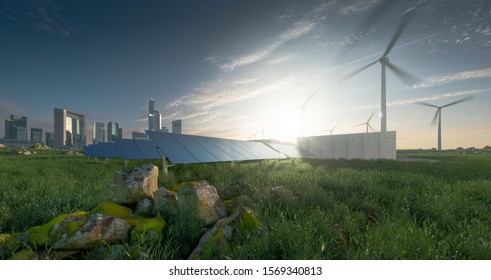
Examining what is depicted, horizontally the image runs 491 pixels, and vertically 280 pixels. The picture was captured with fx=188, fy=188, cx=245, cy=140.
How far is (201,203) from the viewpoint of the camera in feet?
14.4

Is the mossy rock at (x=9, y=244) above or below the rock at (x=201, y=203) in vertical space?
below

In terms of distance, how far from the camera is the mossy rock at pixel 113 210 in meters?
4.49

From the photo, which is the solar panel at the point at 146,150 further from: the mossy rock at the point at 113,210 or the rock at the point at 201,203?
the rock at the point at 201,203

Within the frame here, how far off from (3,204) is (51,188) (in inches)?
56.0

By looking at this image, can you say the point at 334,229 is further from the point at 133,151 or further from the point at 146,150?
the point at 133,151

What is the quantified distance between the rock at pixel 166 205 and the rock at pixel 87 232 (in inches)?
33.2

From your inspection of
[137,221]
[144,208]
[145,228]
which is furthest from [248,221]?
[144,208]

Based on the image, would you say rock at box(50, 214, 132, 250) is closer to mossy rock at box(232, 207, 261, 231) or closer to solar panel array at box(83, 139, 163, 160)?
mossy rock at box(232, 207, 261, 231)

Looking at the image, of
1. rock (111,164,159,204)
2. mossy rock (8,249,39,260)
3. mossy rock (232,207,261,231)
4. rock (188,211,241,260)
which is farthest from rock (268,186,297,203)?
mossy rock (8,249,39,260)

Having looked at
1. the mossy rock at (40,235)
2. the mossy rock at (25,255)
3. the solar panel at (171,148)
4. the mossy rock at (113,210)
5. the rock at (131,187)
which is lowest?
the mossy rock at (25,255)

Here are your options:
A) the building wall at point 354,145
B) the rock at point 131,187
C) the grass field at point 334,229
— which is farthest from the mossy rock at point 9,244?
the building wall at point 354,145

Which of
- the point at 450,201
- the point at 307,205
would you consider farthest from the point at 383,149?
the point at 307,205

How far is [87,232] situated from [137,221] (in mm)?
872

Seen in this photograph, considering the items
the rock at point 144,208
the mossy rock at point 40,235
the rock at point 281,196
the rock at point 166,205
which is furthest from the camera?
the rock at point 281,196
